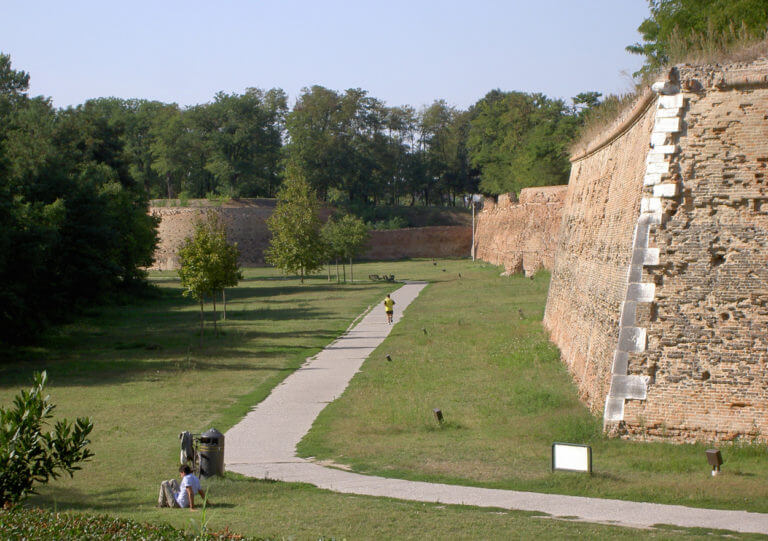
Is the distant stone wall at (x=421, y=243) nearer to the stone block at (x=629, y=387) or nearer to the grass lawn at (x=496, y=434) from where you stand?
the grass lawn at (x=496, y=434)

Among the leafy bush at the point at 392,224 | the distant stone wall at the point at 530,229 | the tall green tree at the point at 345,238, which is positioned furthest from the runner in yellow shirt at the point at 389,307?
the leafy bush at the point at 392,224

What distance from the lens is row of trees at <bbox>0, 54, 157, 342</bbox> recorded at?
25422 mm

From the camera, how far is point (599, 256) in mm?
17047

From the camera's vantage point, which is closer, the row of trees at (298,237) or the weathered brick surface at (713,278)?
the weathered brick surface at (713,278)

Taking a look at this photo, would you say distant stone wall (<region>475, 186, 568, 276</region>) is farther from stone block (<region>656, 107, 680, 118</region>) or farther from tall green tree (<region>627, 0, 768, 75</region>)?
stone block (<region>656, 107, 680, 118</region>)

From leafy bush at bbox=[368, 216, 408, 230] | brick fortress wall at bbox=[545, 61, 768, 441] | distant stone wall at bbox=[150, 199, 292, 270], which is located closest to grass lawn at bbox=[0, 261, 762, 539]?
brick fortress wall at bbox=[545, 61, 768, 441]

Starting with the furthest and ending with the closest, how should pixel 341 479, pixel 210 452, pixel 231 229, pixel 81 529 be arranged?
pixel 231 229, pixel 341 479, pixel 210 452, pixel 81 529

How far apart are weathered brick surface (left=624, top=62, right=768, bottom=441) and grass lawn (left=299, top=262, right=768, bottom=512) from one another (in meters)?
0.55

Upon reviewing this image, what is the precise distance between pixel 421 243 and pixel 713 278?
69.5m

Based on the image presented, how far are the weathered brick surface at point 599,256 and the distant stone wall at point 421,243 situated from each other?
57630 mm

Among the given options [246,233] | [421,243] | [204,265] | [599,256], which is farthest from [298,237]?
[421,243]

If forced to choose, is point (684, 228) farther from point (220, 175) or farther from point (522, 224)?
point (220, 175)

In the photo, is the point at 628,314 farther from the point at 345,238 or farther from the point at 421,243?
the point at 421,243

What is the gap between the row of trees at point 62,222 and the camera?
2542cm
